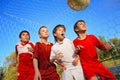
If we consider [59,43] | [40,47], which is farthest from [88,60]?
[40,47]

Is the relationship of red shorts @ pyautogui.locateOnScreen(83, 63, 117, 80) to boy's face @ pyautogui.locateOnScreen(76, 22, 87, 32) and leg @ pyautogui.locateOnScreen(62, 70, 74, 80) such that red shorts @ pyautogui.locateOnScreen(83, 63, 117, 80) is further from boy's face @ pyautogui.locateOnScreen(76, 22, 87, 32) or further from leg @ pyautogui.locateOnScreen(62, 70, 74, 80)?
boy's face @ pyautogui.locateOnScreen(76, 22, 87, 32)

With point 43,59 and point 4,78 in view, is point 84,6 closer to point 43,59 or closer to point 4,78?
point 43,59

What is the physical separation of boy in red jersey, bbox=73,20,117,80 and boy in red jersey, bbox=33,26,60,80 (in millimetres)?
584

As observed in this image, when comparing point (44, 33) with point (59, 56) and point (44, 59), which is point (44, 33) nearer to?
point (44, 59)

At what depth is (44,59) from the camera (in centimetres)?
574

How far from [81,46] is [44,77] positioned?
0.97 meters

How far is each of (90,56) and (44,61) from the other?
3.05 ft

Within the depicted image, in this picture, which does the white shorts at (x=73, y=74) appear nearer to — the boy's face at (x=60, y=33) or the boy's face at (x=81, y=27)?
the boy's face at (x=60, y=33)

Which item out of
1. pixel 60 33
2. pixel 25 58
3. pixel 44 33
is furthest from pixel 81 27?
pixel 25 58

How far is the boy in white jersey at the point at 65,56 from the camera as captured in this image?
5215 mm

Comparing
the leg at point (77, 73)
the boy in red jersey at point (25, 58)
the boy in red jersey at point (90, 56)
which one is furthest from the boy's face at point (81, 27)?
the boy in red jersey at point (25, 58)

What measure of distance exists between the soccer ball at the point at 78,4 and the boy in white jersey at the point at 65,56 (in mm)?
1741

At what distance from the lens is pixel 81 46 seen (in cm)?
543

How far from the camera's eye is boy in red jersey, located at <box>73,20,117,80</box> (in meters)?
5.40
